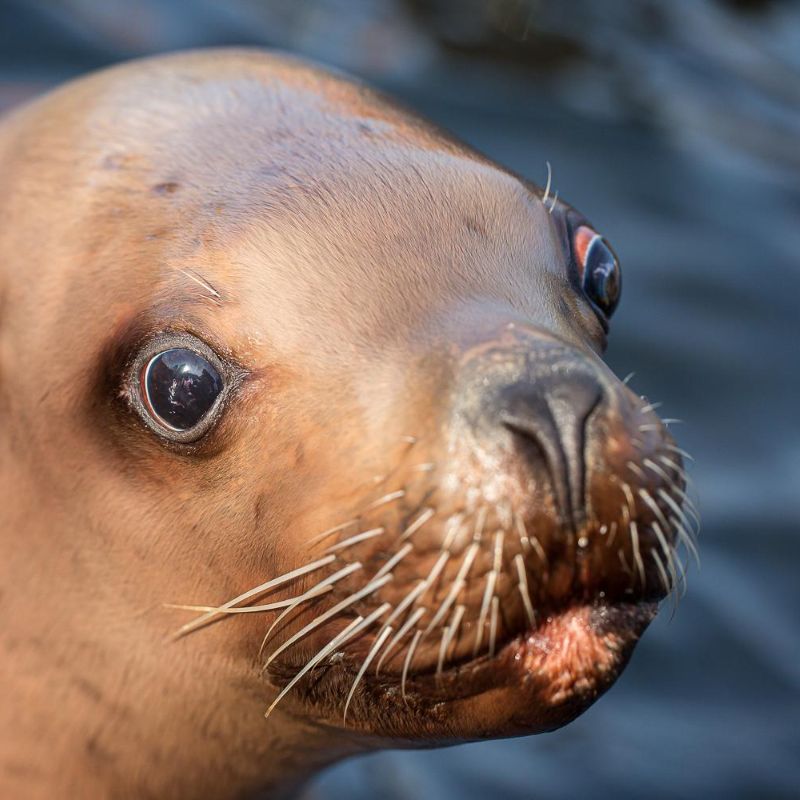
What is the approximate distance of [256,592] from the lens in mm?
2830

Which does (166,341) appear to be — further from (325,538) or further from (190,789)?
(190,789)

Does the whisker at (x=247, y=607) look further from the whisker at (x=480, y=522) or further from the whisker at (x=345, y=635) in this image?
the whisker at (x=480, y=522)

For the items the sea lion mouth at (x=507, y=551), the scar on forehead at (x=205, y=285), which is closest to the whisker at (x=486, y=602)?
the sea lion mouth at (x=507, y=551)

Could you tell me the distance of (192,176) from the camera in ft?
10.2

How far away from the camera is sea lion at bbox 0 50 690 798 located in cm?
258

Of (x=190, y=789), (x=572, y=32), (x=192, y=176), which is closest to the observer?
(x=192, y=176)

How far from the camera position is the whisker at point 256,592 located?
2705 millimetres

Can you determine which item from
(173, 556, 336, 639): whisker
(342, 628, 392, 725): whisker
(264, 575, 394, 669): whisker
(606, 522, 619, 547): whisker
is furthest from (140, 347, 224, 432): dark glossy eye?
(606, 522, 619, 547): whisker

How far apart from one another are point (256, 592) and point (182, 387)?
39cm

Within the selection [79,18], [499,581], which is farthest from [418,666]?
[79,18]

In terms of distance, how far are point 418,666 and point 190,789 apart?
0.90 m

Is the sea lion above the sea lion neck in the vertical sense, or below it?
above

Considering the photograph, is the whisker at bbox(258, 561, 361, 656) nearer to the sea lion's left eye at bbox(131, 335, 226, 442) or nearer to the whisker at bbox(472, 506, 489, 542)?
the whisker at bbox(472, 506, 489, 542)

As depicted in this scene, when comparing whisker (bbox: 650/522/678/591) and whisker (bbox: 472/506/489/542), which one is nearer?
whisker (bbox: 472/506/489/542)
